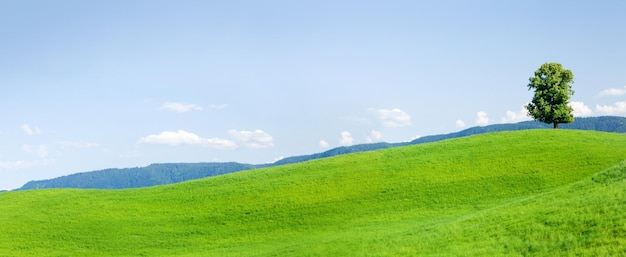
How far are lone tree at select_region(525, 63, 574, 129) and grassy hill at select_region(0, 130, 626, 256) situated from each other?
667cm

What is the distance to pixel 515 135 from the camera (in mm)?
61969

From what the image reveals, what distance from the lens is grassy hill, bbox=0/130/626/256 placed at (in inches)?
933

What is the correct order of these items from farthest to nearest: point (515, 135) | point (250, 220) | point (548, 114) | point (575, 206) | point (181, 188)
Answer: point (548, 114), point (515, 135), point (181, 188), point (250, 220), point (575, 206)

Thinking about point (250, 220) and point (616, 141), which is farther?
point (616, 141)

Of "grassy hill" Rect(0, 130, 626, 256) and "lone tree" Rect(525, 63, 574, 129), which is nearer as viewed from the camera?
"grassy hill" Rect(0, 130, 626, 256)

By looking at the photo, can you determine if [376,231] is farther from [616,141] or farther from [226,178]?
[616,141]

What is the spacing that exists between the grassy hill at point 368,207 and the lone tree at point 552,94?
262 inches

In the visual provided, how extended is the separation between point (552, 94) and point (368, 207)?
38890 millimetres

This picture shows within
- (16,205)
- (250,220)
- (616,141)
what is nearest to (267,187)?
(250,220)

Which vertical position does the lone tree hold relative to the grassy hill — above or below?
above

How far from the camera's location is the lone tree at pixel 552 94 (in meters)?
66.6

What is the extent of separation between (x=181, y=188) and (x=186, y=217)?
11826 mm

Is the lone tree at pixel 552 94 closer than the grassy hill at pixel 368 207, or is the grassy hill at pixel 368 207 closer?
the grassy hill at pixel 368 207

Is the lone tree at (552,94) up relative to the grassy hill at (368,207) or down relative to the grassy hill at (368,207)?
up
